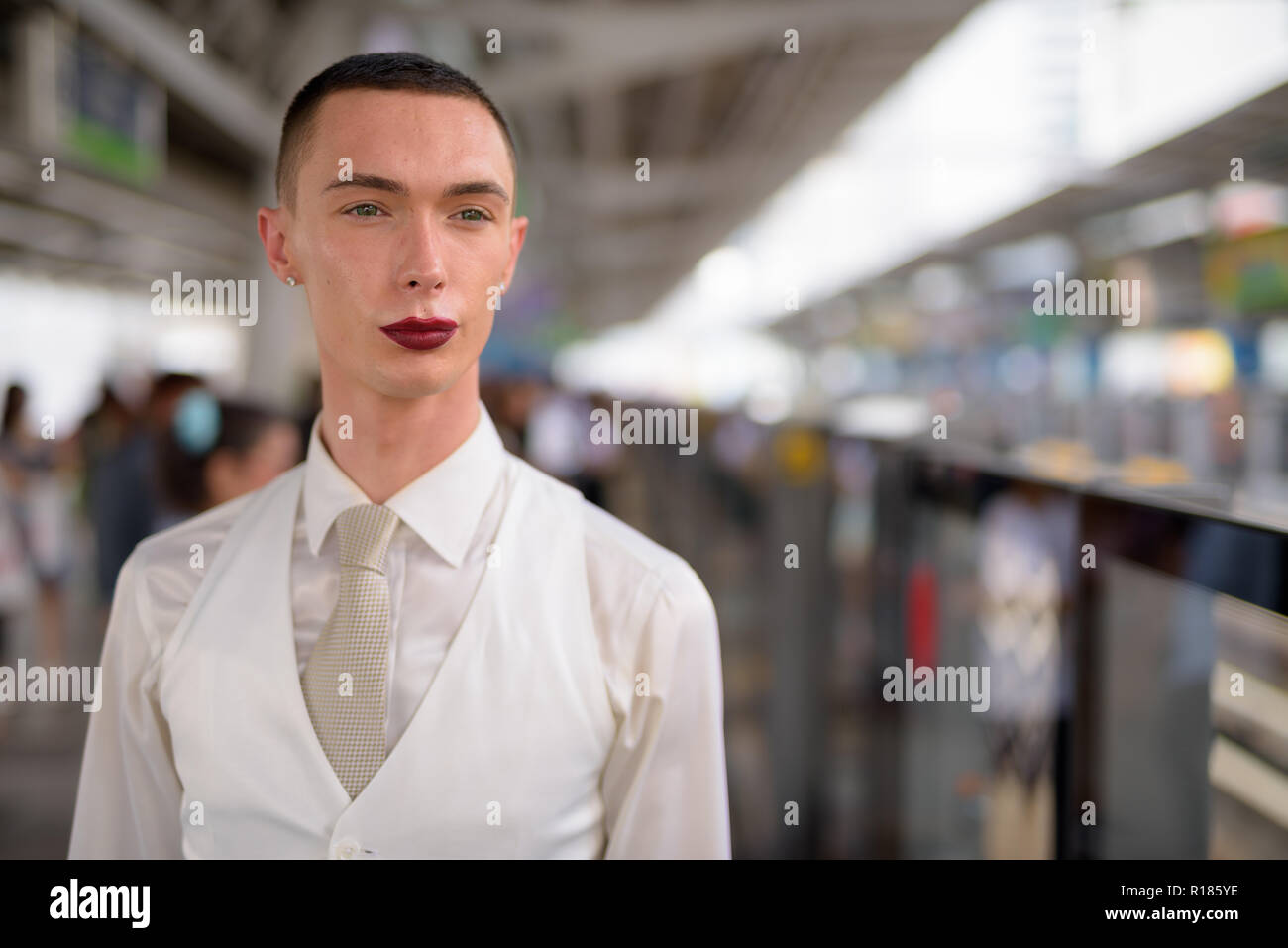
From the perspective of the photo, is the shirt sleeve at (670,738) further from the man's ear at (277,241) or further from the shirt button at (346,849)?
the man's ear at (277,241)

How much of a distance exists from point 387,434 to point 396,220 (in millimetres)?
241

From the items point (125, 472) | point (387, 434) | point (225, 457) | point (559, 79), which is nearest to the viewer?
point (387, 434)

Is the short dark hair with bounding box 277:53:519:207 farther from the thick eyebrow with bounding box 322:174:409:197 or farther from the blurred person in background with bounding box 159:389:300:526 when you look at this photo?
the blurred person in background with bounding box 159:389:300:526

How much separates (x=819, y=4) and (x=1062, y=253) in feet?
27.9

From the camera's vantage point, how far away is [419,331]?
1.14m

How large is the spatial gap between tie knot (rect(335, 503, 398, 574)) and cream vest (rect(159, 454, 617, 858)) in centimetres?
7

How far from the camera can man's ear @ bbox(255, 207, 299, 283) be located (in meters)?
1.15

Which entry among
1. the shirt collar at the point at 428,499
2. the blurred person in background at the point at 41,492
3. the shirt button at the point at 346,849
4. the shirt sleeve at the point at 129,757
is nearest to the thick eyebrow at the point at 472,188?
the shirt collar at the point at 428,499

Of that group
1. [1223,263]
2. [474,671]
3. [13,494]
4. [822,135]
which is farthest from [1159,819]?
[1223,263]

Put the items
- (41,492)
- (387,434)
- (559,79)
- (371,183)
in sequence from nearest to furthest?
(371,183) → (387,434) → (41,492) → (559,79)

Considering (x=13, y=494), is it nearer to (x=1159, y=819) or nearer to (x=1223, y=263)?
(x=1159, y=819)

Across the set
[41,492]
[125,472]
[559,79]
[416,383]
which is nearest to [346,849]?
[416,383]

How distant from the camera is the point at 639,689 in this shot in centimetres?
120

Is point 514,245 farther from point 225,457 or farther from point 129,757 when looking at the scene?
point 129,757
